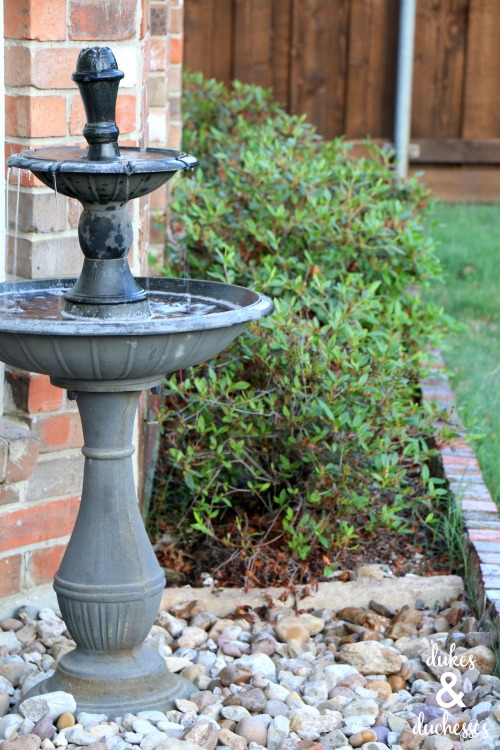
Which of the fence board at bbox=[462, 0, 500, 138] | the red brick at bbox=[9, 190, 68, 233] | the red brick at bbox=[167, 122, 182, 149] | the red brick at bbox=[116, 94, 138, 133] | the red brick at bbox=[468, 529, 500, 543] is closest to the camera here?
the red brick at bbox=[9, 190, 68, 233]

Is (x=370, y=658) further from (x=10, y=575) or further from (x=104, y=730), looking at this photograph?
(x=10, y=575)

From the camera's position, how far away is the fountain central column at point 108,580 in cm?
235

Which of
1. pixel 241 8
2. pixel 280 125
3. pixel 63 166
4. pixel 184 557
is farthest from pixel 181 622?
pixel 241 8

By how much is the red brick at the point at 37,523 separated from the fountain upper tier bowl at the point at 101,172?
3.28 ft

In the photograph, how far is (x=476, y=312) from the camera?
5.88 m

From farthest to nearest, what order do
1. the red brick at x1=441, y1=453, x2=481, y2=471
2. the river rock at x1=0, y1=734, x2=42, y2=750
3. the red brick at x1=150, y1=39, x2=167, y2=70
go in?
1. the red brick at x1=150, y1=39, x2=167, y2=70
2. the red brick at x1=441, y1=453, x2=481, y2=471
3. the river rock at x1=0, y1=734, x2=42, y2=750

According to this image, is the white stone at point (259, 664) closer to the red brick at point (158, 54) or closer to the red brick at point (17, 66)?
the red brick at point (17, 66)

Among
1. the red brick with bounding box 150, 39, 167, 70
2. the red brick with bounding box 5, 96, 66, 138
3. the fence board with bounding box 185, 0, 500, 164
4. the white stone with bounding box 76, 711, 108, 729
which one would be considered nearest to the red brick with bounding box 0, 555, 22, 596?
the white stone with bounding box 76, 711, 108, 729

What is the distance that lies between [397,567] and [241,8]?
629cm

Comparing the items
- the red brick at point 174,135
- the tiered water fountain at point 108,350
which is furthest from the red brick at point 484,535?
the red brick at point 174,135

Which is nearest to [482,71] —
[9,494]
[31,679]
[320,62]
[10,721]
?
[320,62]

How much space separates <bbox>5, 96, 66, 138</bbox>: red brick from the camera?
265 centimetres

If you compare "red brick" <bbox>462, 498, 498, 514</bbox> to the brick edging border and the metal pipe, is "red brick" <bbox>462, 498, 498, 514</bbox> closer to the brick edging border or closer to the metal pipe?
the brick edging border

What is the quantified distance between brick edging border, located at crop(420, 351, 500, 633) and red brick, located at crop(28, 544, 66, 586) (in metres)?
1.12
